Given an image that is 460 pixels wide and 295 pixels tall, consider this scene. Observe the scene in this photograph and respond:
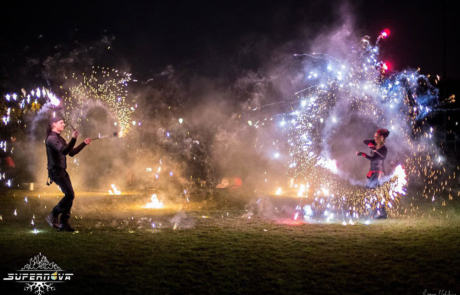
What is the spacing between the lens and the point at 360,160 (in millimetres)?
20859

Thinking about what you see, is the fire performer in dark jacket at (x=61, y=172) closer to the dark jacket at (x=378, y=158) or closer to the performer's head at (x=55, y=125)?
the performer's head at (x=55, y=125)

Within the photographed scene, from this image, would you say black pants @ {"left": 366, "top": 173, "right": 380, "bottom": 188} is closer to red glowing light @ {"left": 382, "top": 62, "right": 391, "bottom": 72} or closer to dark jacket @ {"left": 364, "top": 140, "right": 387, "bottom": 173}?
dark jacket @ {"left": 364, "top": 140, "right": 387, "bottom": 173}

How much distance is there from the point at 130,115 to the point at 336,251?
57.9 feet

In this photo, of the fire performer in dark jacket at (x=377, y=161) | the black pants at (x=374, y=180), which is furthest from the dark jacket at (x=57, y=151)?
the black pants at (x=374, y=180)

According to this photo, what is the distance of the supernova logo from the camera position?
4.51 m

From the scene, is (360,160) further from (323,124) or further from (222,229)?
(222,229)

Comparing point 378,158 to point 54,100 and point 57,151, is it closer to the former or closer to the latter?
point 57,151

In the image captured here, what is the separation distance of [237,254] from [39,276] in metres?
2.80

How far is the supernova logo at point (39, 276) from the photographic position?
451 cm

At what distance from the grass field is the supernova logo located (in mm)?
117

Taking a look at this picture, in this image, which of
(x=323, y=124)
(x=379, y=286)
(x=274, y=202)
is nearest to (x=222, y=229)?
(x=379, y=286)

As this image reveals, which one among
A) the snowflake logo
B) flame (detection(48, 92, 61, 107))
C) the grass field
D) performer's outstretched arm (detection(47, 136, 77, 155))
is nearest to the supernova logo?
the snowflake logo

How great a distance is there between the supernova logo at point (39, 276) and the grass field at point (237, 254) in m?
0.12

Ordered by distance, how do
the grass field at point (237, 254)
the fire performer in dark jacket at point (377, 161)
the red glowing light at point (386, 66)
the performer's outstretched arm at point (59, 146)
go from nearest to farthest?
1. the grass field at point (237, 254)
2. the performer's outstretched arm at point (59, 146)
3. the fire performer in dark jacket at point (377, 161)
4. the red glowing light at point (386, 66)
